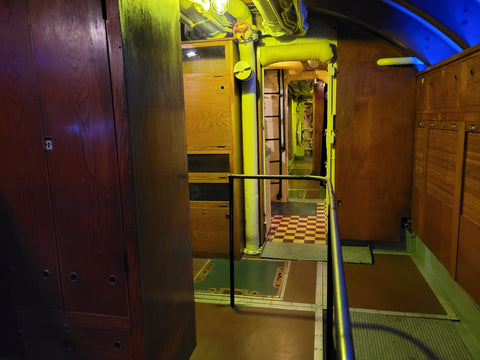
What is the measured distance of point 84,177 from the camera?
1457 millimetres

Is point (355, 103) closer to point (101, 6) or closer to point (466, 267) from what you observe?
point (466, 267)

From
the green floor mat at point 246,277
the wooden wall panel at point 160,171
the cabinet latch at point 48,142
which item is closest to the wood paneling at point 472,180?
the green floor mat at point 246,277

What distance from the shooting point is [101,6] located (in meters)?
1.31

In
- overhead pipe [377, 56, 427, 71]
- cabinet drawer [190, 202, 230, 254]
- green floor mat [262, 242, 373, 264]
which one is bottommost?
green floor mat [262, 242, 373, 264]

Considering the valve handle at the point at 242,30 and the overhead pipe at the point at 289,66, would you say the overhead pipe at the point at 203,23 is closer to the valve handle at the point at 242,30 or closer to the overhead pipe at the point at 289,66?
the valve handle at the point at 242,30

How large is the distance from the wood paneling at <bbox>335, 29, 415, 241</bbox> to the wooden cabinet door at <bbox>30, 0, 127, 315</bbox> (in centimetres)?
337

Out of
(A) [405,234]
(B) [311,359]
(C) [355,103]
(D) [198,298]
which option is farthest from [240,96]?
(B) [311,359]

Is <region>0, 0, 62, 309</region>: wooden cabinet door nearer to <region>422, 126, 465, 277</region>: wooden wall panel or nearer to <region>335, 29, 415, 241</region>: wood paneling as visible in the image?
<region>422, 126, 465, 277</region>: wooden wall panel

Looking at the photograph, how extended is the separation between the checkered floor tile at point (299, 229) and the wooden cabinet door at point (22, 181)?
3571 mm

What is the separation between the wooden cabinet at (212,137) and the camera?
3.97m

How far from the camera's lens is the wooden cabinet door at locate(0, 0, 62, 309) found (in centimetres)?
145

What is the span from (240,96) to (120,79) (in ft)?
9.87

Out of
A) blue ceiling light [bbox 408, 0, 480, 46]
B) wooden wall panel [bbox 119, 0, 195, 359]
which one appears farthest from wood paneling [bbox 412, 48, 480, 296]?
wooden wall panel [bbox 119, 0, 195, 359]

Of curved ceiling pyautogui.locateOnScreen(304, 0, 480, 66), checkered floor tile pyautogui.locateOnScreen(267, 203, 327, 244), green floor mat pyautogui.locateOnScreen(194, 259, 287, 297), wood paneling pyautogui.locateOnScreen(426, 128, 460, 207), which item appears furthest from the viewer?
checkered floor tile pyautogui.locateOnScreen(267, 203, 327, 244)
